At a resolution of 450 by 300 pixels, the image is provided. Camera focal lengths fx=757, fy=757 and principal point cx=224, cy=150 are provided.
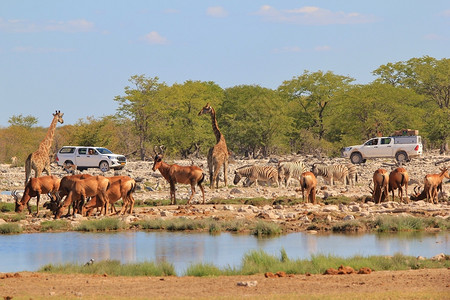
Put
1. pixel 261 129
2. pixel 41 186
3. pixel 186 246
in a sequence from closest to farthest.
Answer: pixel 186 246 < pixel 41 186 < pixel 261 129

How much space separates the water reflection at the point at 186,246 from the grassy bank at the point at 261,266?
2.21 feet

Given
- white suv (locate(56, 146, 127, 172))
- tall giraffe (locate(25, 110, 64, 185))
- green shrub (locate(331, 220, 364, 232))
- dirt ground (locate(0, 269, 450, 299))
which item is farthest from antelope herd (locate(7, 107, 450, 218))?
white suv (locate(56, 146, 127, 172))

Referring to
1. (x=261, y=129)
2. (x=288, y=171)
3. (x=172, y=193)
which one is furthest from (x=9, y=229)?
(x=261, y=129)

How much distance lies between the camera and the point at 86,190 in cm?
2189

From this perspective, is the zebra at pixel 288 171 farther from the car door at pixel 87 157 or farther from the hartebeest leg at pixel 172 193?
the car door at pixel 87 157

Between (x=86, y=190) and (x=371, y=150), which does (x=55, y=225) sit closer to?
(x=86, y=190)

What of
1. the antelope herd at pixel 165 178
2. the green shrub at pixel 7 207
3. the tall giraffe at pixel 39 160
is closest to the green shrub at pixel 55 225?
the antelope herd at pixel 165 178

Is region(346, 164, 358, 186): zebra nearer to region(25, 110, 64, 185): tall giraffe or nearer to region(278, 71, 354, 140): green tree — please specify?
region(25, 110, 64, 185): tall giraffe

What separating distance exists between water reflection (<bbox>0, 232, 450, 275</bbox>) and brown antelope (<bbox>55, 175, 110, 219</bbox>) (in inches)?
69.3

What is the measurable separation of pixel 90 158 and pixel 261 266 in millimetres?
33954

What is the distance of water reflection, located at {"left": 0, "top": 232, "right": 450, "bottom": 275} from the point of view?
16.2 meters

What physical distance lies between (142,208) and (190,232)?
4.90 metres

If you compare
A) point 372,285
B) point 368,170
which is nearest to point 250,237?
point 372,285

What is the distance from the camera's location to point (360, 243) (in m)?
18.4
